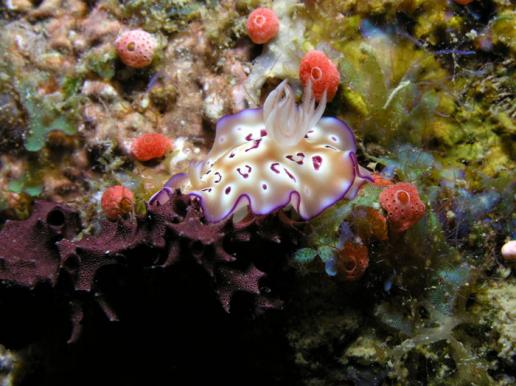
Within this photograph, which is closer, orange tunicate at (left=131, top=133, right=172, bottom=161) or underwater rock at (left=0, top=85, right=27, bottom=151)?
underwater rock at (left=0, top=85, right=27, bottom=151)

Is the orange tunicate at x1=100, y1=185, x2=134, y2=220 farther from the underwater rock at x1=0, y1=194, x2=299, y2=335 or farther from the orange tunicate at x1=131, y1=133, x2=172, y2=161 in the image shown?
the orange tunicate at x1=131, y1=133, x2=172, y2=161

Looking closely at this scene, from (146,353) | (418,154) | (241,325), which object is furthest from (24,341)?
(418,154)

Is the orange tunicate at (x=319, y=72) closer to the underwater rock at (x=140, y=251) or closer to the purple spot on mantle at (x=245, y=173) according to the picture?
the purple spot on mantle at (x=245, y=173)

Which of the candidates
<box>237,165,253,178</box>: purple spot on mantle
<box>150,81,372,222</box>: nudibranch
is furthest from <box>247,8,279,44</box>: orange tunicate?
<box>237,165,253,178</box>: purple spot on mantle

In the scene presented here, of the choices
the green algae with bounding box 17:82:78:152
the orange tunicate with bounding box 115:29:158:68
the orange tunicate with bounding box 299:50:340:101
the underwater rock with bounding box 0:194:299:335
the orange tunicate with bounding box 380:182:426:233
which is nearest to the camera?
the underwater rock with bounding box 0:194:299:335

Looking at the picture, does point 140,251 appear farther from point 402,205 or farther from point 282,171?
point 402,205

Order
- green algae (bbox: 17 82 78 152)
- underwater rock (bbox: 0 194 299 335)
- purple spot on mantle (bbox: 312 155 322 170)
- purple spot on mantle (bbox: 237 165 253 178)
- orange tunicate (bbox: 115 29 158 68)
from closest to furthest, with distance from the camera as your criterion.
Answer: underwater rock (bbox: 0 194 299 335)
purple spot on mantle (bbox: 237 165 253 178)
purple spot on mantle (bbox: 312 155 322 170)
green algae (bbox: 17 82 78 152)
orange tunicate (bbox: 115 29 158 68)

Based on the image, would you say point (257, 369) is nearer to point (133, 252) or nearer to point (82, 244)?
point (133, 252)
